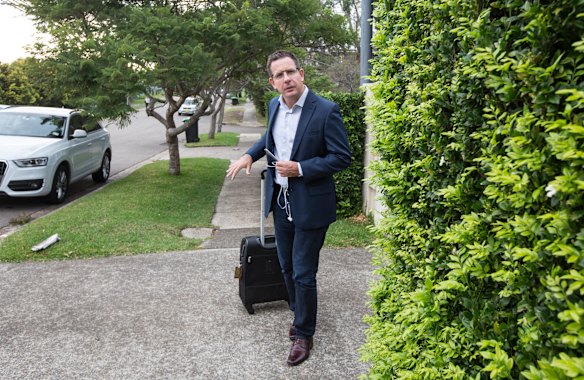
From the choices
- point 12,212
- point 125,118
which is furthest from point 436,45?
point 12,212

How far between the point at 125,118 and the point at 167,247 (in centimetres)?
413

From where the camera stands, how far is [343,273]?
5.19 meters

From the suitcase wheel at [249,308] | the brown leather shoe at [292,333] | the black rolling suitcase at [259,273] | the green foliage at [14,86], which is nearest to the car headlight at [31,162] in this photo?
the black rolling suitcase at [259,273]

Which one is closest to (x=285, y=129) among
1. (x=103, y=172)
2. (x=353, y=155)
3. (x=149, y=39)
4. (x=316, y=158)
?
(x=316, y=158)

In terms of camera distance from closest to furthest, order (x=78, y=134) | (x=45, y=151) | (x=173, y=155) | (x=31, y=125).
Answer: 1. (x=45, y=151)
2. (x=31, y=125)
3. (x=78, y=134)
4. (x=173, y=155)

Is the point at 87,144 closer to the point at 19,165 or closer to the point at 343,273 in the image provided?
the point at 19,165

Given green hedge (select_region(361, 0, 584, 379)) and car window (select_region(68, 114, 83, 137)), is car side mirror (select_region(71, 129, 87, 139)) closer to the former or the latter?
car window (select_region(68, 114, 83, 137))

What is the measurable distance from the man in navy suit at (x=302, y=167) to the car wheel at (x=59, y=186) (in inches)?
284

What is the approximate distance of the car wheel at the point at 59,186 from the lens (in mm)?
9430

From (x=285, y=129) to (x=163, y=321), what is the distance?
1933 millimetres

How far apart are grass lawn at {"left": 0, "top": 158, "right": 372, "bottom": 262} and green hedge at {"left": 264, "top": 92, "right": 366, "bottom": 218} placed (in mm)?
287

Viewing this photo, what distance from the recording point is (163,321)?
4086 millimetres

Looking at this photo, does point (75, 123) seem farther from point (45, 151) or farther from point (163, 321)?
point (163, 321)

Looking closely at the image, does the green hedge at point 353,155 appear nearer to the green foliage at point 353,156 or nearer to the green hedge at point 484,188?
the green foliage at point 353,156
